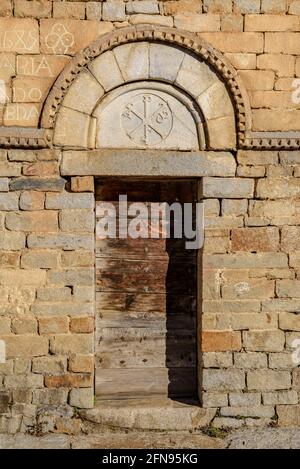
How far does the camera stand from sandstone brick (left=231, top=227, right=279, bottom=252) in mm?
4102

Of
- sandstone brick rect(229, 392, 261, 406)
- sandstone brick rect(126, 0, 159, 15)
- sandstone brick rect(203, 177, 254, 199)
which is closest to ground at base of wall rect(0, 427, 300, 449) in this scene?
sandstone brick rect(229, 392, 261, 406)

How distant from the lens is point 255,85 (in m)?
4.09

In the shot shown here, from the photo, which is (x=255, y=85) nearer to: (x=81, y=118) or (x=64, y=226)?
(x=81, y=118)

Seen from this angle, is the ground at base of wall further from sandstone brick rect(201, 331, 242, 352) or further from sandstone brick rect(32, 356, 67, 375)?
sandstone brick rect(201, 331, 242, 352)

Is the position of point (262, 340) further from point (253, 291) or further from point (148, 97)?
point (148, 97)

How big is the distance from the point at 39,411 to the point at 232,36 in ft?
13.4

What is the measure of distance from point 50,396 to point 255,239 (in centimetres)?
252

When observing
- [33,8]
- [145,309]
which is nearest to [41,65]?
[33,8]

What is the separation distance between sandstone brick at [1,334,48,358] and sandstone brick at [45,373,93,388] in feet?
0.89

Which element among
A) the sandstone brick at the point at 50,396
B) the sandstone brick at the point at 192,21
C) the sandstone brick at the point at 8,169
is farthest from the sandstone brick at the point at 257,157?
the sandstone brick at the point at 50,396

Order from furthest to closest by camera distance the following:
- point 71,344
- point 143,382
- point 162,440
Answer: point 143,382 → point 71,344 → point 162,440

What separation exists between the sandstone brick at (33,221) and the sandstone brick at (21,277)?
0.41 meters

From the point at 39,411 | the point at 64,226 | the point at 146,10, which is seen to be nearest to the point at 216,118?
the point at 146,10

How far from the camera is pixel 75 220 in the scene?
402 cm
